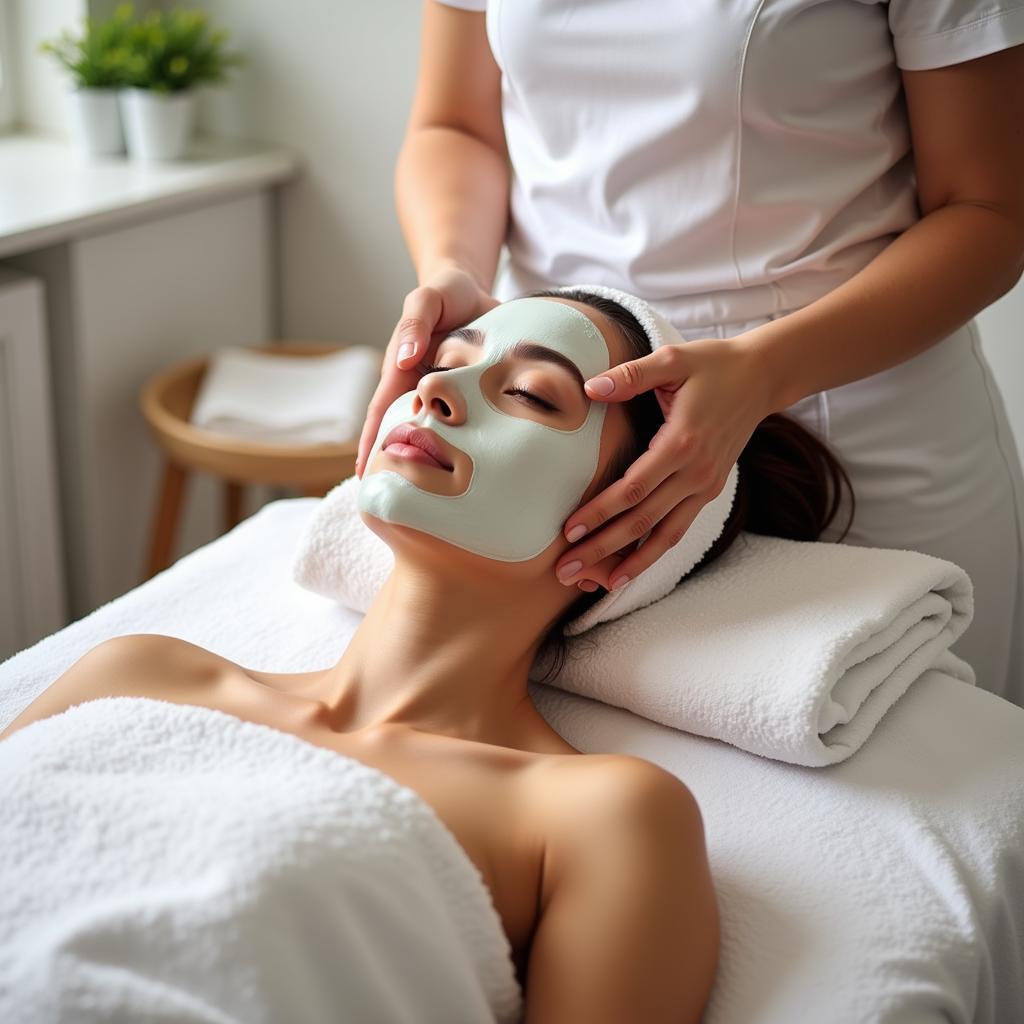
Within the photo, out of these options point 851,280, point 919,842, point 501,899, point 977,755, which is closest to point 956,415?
point 851,280

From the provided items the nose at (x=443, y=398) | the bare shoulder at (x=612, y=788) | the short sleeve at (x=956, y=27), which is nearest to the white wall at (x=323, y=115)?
the short sleeve at (x=956, y=27)

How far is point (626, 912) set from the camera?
0.87 m

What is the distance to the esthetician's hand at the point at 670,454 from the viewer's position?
1062 mm

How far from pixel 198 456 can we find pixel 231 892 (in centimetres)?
138

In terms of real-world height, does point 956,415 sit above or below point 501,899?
above

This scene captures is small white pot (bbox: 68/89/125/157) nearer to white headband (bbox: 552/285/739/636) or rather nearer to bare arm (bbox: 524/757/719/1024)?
white headband (bbox: 552/285/739/636)

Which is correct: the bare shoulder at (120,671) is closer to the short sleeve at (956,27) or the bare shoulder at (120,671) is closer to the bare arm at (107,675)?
the bare arm at (107,675)

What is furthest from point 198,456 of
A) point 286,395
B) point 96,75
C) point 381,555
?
point 381,555

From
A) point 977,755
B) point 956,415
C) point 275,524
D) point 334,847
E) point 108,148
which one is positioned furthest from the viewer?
point 108,148

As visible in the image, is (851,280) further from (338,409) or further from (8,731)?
(338,409)

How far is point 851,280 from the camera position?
1.23m

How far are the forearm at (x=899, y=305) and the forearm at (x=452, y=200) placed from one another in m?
0.41

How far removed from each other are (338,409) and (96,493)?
482 millimetres

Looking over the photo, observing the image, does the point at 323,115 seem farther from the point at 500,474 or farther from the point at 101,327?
the point at 500,474
